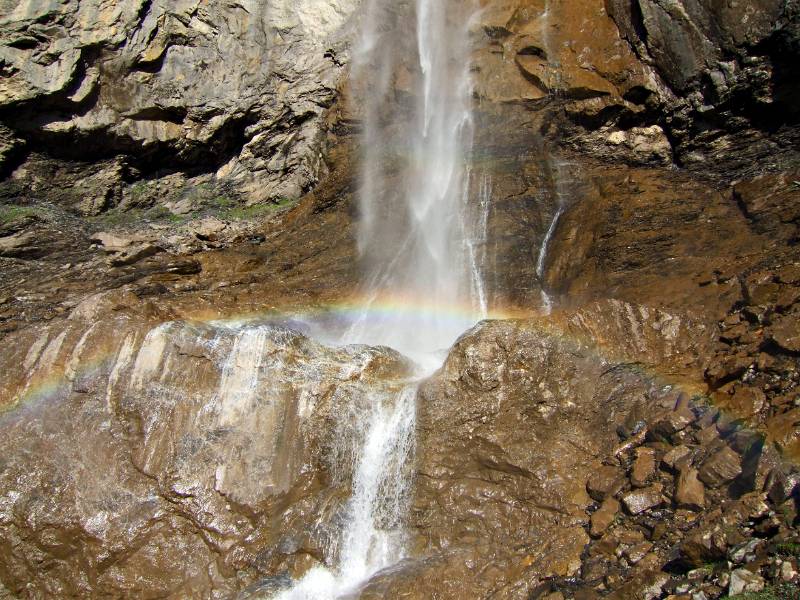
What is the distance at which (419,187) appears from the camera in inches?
704

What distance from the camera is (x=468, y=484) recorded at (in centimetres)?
988

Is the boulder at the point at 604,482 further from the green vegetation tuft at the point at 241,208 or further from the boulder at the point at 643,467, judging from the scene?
the green vegetation tuft at the point at 241,208

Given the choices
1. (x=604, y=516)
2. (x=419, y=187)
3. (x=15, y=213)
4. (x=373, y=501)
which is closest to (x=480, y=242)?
(x=419, y=187)

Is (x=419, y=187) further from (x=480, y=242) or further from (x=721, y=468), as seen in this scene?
(x=721, y=468)

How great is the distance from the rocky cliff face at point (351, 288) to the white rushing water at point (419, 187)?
0.51 metres

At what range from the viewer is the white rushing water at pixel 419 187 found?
16.3 m

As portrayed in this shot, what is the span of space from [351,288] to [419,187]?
336cm

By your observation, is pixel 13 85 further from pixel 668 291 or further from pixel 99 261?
pixel 668 291

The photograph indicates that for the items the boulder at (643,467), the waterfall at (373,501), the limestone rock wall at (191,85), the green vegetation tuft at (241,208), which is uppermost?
the limestone rock wall at (191,85)

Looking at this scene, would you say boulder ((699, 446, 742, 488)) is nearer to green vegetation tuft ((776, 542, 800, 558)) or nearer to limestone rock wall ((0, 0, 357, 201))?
green vegetation tuft ((776, 542, 800, 558))

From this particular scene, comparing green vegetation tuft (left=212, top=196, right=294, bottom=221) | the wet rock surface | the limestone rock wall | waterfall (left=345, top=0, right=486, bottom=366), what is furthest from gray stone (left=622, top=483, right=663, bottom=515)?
the limestone rock wall

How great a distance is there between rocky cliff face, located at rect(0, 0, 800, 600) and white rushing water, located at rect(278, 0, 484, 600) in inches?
20.1

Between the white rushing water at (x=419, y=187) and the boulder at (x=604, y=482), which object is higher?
the white rushing water at (x=419, y=187)

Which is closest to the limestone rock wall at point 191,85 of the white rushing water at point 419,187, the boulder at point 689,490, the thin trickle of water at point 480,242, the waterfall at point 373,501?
the white rushing water at point 419,187
